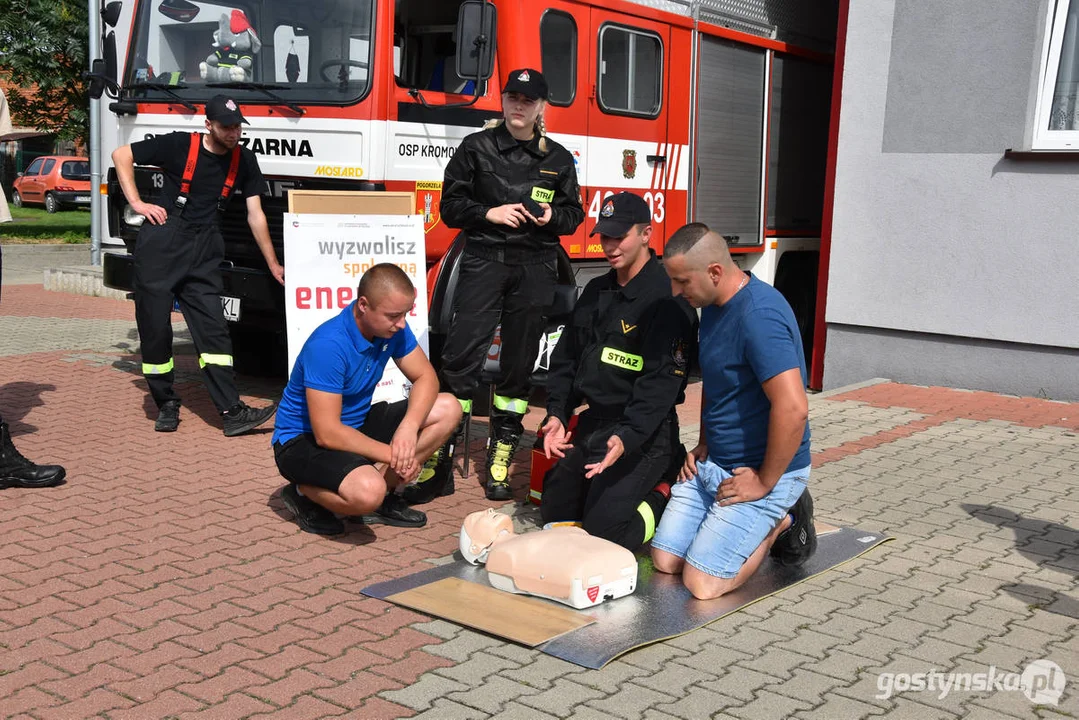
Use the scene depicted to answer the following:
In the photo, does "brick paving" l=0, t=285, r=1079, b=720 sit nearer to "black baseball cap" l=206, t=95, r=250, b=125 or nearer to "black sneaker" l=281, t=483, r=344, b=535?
"black sneaker" l=281, t=483, r=344, b=535

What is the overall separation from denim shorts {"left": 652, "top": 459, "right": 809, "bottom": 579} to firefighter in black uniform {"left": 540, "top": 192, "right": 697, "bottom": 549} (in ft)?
0.64

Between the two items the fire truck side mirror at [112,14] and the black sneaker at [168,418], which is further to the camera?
the fire truck side mirror at [112,14]

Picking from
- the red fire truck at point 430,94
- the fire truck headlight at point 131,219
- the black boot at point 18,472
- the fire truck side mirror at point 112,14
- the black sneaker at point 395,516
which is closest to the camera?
the black sneaker at point 395,516

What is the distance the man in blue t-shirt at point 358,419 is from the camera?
4832 mm

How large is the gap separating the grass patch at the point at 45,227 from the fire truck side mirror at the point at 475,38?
15245 mm

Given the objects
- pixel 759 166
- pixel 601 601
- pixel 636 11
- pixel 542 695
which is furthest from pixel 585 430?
pixel 759 166

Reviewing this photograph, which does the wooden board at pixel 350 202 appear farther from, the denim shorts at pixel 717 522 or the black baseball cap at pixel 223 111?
the denim shorts at pixel 717 522

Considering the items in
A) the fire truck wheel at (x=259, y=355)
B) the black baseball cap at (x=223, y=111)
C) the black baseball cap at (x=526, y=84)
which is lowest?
the fire truck wheel at (x=259, y=355)

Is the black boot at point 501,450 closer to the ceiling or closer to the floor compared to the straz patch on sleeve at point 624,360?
closer to the floor

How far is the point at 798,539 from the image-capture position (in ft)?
15.7

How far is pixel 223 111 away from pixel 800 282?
6.19 metres

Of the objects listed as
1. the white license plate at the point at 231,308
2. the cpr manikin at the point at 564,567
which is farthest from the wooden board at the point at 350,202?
the cpr manikin at the point at 564,567

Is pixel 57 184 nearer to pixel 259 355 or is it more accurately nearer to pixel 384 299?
pixel 259 355

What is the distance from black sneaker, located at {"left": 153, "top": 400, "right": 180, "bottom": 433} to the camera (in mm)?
6863
